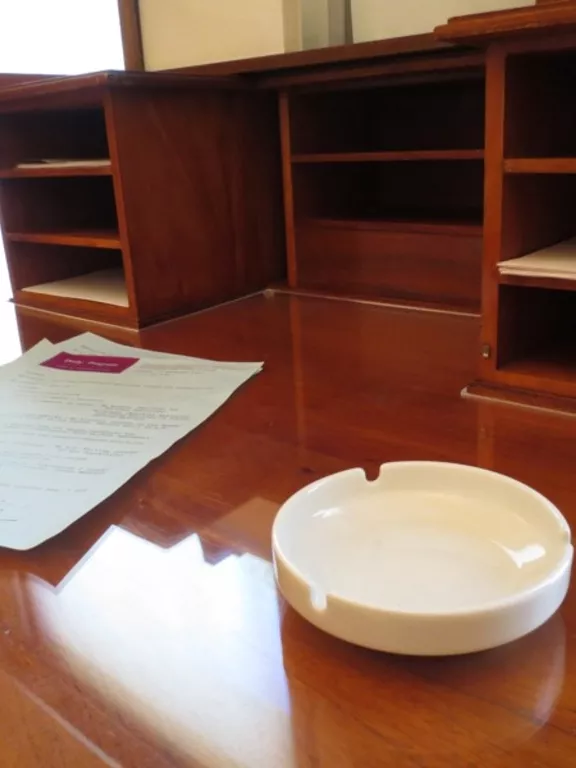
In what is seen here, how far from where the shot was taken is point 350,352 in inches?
38.5

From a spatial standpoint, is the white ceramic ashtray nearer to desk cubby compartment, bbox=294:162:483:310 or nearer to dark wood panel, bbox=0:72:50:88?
desk cubby compartment, bbox=294:162:483:310

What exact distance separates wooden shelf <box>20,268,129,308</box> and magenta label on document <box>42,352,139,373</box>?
22cm

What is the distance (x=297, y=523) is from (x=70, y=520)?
0.60 ft

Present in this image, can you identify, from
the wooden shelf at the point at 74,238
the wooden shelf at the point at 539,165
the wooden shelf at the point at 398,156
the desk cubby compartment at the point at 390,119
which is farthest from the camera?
the desk cubby compartment at the point at 390,119

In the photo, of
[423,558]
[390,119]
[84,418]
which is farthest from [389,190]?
[423,558]

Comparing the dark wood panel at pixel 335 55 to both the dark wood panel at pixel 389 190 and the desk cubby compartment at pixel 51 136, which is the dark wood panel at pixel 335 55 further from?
the desk cubby compartment at pixel 51 136

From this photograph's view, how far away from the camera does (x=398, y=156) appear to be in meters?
1.12

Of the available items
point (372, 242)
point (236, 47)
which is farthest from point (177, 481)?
point (236, 47)

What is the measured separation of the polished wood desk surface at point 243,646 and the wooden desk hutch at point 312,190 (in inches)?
7.1

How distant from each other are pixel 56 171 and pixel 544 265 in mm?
808

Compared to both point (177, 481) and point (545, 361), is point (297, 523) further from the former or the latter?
point (545, 361)

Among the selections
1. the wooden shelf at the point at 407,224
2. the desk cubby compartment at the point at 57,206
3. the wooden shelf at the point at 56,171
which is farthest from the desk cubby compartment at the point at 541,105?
the desk cubby compartment at the point at 57,206

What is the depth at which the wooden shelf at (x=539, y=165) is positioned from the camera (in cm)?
69

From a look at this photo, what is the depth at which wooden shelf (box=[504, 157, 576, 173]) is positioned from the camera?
691 mm
